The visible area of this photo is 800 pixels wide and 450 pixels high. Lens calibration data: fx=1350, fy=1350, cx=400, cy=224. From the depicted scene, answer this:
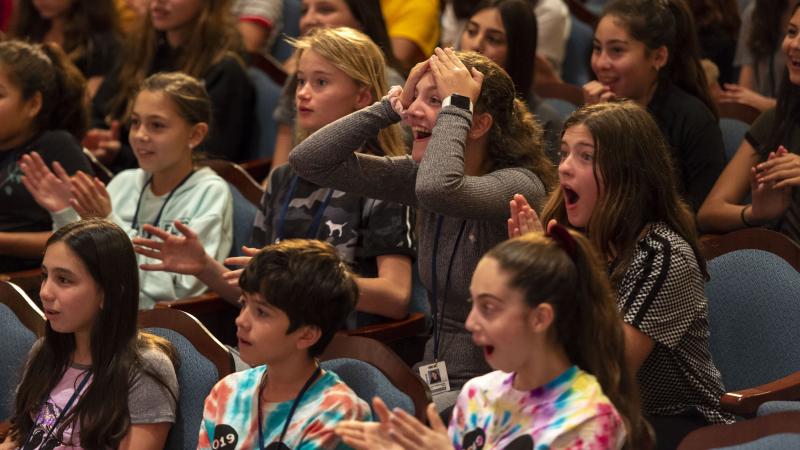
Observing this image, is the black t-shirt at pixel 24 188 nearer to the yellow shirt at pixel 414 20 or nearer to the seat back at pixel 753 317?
the yellow shirt at pixel 414 20

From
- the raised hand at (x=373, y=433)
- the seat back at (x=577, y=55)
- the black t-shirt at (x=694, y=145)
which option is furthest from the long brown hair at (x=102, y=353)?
the seat back at (x=577, y=55)

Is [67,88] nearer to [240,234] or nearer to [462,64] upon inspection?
[240,234]

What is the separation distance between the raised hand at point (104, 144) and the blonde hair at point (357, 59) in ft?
4.18

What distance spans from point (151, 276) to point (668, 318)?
5.26 ft

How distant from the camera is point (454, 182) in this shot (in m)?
2.68

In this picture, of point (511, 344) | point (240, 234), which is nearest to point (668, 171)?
point (511, 344)

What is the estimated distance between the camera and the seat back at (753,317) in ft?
9.45

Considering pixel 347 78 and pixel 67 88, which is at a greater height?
pixel 347 78

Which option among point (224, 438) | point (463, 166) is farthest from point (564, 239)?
point (224, 438)

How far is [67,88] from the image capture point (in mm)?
4008

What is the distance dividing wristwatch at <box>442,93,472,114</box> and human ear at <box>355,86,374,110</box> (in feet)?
2.09

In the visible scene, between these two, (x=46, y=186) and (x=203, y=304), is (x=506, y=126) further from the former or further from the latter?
(x=46, y=186)

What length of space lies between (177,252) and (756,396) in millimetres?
1438

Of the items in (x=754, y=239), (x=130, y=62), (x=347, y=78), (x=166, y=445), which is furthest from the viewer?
(x=130, y=62)
